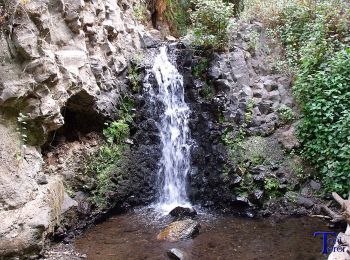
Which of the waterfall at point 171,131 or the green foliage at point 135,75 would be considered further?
the green foliage at point 135,75

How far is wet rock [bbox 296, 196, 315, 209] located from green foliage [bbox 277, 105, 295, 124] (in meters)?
2.06

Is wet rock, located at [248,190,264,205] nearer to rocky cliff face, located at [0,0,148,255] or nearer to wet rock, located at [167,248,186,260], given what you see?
wet rock, located at [167,248,186,260]

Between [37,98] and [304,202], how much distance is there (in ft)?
20.0

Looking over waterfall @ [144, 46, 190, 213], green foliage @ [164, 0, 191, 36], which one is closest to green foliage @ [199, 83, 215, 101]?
waterfall @ [144, 46, 190, 213]

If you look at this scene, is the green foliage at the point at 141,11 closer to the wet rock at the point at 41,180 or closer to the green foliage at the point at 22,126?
the green foliage at the point at 22,126

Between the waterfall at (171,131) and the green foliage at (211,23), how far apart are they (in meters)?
1.19

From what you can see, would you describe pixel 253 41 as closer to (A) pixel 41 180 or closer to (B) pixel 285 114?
(B) pixel 285 114

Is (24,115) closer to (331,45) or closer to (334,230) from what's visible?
(334,230)

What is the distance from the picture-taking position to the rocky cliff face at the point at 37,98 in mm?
5863

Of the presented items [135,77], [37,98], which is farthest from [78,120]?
[135,77]

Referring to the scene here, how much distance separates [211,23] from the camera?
31.9 ft

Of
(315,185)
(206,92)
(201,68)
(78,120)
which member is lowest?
(315,185)

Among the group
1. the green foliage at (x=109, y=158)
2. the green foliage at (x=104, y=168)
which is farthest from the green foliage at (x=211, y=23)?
the green foliage at (x=104, y=168)

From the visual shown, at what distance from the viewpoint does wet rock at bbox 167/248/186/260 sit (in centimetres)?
607
